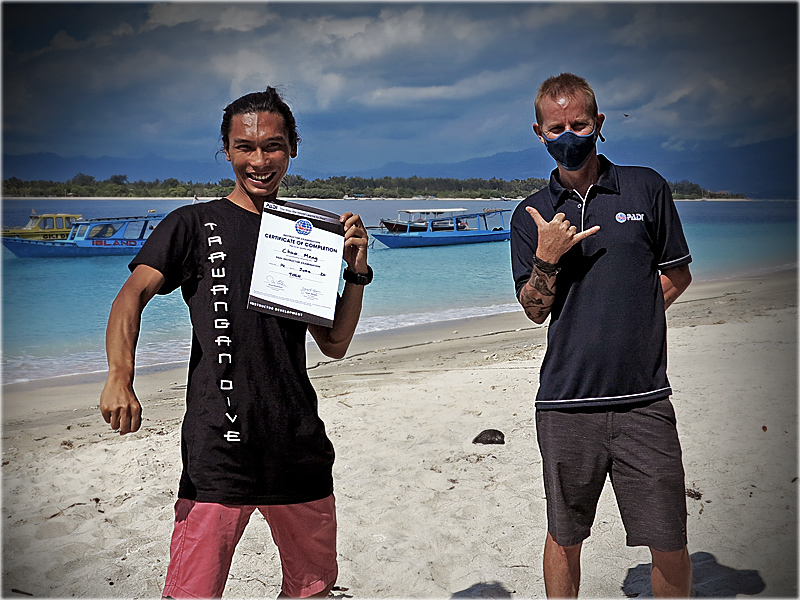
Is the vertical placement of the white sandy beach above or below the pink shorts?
below

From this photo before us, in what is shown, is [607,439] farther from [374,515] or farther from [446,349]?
[446,349]

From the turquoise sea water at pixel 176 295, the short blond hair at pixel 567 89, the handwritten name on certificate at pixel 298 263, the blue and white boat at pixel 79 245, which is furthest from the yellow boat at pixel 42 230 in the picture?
the short blond hair at pixel 567 89

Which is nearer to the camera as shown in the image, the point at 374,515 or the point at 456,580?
the point at 456,580

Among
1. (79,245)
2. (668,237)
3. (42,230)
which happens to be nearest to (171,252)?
(668,237)

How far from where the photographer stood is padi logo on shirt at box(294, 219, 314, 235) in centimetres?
220

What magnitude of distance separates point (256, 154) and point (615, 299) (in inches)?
49.3

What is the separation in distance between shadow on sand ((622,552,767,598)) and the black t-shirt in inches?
72.2

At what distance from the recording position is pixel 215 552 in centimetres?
207

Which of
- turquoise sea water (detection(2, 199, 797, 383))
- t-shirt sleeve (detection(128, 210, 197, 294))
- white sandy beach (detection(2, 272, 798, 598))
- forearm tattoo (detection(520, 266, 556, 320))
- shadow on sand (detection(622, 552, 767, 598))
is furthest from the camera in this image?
turquoise sea water (detection(2, 199, 797, 383))

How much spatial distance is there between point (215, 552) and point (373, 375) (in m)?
6.31

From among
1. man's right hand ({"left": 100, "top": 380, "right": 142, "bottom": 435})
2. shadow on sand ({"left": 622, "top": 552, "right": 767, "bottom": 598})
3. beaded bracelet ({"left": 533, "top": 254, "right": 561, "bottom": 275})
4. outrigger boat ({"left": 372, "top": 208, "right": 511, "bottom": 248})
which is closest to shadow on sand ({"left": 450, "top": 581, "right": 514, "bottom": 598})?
shadow on sand ({"left": 622, "top": 552, "right": 767, "bottom": 598})

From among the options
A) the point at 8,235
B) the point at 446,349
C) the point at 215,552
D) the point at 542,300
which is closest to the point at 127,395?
the point at 215,552

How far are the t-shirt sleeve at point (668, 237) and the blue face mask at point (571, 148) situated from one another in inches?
11.1

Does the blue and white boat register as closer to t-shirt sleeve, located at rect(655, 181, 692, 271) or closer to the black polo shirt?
the black polo shirt
